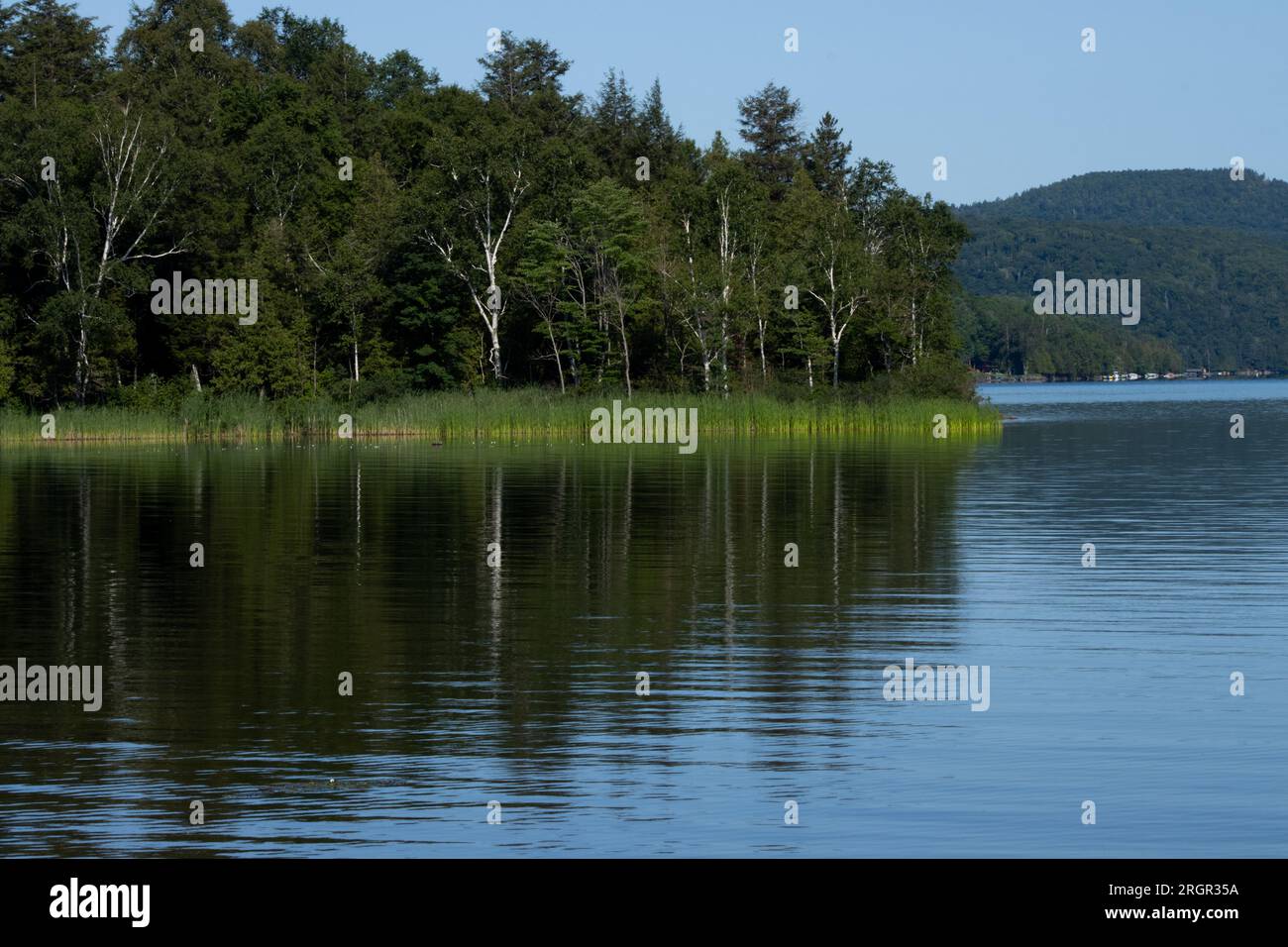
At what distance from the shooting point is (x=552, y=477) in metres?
42.1

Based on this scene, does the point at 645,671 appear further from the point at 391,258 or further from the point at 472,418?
the point at 391,258

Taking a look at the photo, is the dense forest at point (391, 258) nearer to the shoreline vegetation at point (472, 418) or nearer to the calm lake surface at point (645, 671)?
the shoreline vegetation at point (472, 418)

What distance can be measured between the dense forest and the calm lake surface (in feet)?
134

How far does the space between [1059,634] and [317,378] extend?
62.9m

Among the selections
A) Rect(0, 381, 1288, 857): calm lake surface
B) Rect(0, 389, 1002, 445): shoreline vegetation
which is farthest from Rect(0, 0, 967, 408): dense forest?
Rect(0, 381, 1288, 857): calm lake surface

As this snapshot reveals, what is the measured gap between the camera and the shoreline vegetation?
210 ft

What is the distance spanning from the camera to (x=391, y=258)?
80000mm

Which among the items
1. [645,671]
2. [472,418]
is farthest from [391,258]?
[645,671]

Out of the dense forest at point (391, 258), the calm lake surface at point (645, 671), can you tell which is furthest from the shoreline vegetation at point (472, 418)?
the calm lake surface at point (645, 671)

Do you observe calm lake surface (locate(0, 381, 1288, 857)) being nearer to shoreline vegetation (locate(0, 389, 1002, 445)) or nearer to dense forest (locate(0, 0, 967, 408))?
shoreline vegetation (locate(0, 389, 1002, 445))

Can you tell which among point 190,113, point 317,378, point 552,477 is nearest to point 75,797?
point 552,477

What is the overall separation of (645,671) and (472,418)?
4953 cm
